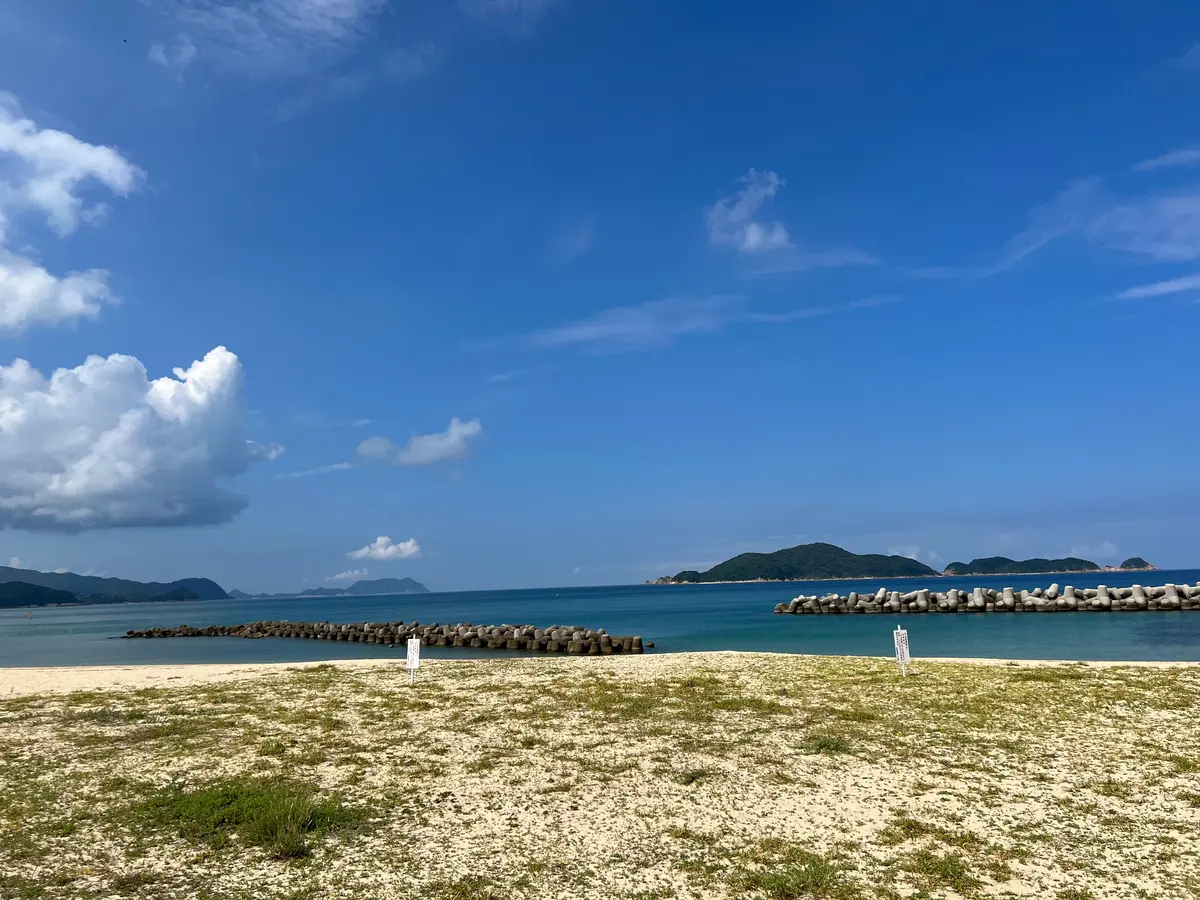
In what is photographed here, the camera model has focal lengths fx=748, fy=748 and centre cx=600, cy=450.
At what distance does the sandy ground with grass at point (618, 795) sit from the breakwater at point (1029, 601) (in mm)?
47240

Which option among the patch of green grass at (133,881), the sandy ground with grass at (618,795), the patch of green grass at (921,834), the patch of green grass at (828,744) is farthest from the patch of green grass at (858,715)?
the patch of green grass at (133,881)

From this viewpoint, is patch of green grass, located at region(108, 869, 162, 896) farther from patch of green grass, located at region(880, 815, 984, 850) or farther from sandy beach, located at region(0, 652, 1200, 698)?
sandy beach, located at region(0, 652, 1200, 698)

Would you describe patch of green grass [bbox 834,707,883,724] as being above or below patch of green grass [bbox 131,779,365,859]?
below

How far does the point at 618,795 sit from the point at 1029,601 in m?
60.5

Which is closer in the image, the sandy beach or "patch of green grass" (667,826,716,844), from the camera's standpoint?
"patch of green grass" (667,826,716,844)

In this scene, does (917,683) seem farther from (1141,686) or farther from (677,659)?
(677,659)

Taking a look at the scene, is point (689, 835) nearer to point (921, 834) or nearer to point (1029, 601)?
point (921, 834)

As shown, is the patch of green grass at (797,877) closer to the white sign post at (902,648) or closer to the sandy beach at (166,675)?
the white sign post at (902,648)

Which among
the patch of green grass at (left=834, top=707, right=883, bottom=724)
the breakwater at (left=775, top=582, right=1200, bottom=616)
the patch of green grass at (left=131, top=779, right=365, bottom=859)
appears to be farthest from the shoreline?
the breakwater at (left=775, top=582, right=1200, bottom=616)

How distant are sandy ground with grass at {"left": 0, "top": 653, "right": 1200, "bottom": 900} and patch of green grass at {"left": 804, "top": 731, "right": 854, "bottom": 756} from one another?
5 centimetres

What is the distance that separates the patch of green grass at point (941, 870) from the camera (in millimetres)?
→ 6582

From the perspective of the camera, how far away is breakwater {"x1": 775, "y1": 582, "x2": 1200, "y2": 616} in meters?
55.8

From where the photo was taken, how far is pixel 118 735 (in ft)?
43.1

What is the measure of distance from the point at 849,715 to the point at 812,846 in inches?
264
